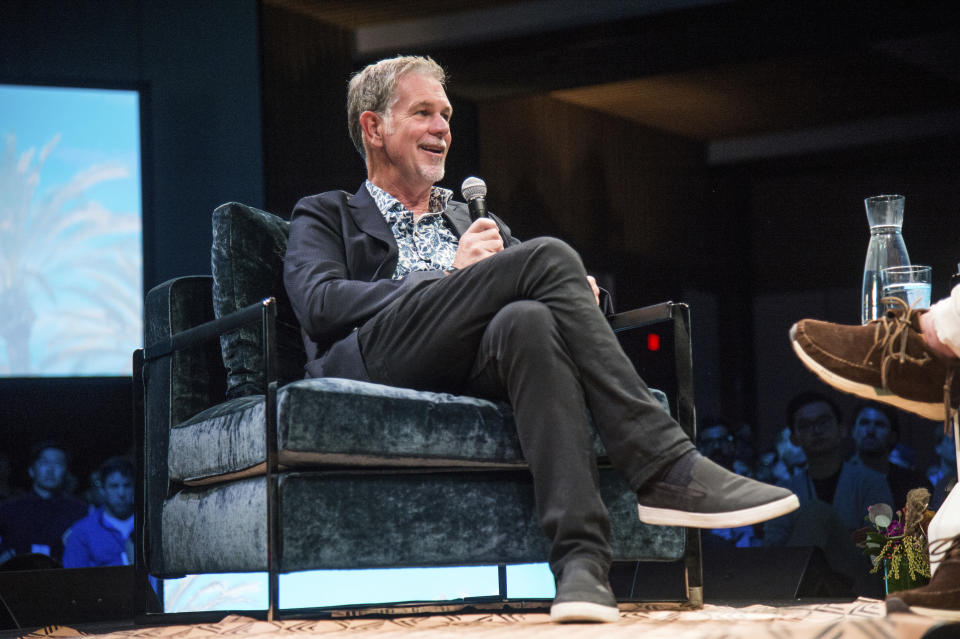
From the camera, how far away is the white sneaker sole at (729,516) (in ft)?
4.73

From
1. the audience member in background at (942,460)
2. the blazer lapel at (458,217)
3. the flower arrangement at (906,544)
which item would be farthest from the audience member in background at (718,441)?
the blazer lapel at (458,217)

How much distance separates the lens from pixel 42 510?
13.3 feet

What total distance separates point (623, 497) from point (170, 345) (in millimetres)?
931

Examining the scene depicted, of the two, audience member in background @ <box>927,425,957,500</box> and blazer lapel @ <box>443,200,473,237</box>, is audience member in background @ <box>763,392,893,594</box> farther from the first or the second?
blazer lapel @ <box>443,200,473,237</box>

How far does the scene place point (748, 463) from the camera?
156 inches

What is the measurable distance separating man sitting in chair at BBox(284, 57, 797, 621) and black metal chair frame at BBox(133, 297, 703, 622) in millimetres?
179

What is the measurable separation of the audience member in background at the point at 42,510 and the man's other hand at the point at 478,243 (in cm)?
258

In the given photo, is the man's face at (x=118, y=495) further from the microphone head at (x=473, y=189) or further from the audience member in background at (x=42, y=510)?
the microphone head at (x=473, y=189)

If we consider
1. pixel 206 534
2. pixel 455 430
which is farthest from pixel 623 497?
pixel 206 534

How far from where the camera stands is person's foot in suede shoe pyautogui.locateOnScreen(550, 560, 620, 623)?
1380mm

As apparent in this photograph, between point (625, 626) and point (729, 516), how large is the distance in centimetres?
22

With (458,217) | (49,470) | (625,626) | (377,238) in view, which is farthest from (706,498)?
(49,470)

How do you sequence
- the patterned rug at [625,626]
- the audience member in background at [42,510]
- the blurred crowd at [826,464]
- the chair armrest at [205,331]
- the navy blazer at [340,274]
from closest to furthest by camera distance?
the patterned rug at [625,626], the chair armrest at [205,331], the navy blazer at [340,274], the blurred crowd at [826,464], the audience member in background at [42,510]

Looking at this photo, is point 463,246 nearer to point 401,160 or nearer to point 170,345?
point 401,160
